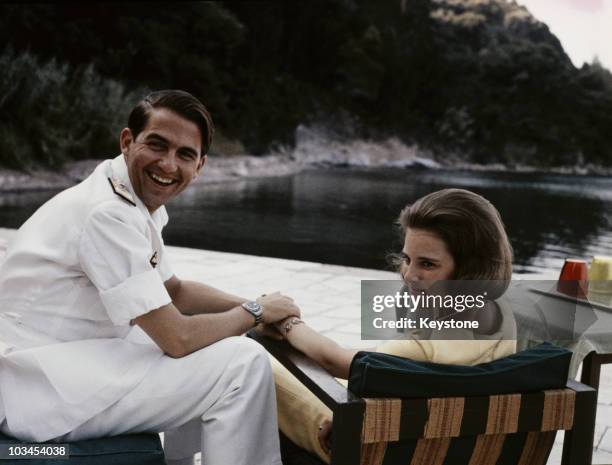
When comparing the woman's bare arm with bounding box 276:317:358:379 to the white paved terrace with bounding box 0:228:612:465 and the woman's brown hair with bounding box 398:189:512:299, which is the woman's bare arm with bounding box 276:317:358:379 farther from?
the white paved terrace with bounding box 0:228:612:465

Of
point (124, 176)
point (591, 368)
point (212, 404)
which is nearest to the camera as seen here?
point (212, 404)

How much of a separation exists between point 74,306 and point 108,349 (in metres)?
0.11

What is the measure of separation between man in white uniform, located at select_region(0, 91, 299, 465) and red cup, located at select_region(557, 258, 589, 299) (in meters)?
1.05

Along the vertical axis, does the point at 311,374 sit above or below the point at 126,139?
below

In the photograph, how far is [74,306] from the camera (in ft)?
4.73

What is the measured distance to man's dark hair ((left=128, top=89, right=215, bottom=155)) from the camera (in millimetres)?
1589

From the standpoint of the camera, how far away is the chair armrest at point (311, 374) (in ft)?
3.66

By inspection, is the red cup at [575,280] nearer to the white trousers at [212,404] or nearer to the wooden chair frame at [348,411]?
the wooden chair frame at [348,411]


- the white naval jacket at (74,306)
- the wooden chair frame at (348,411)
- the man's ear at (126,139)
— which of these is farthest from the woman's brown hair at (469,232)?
the man's ear at (126,139)

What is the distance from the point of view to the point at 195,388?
4.58ft

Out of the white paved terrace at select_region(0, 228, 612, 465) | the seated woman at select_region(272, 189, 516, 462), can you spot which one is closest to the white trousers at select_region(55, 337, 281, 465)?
the seated woman at select_region(272, 189, 516, 462)

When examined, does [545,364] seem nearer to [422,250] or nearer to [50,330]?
[422,250]

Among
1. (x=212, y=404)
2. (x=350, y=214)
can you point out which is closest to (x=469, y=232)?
(x=212, y=404)

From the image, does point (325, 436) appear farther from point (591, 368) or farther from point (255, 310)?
point (591, 368)
